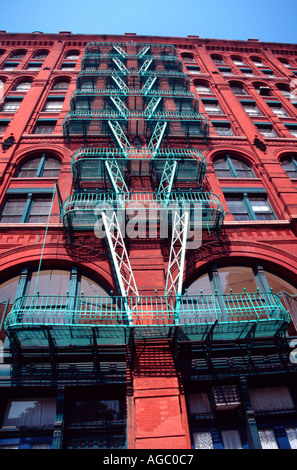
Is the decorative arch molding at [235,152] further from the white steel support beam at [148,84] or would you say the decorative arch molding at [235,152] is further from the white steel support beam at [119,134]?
the white steel support beam at [148,84]

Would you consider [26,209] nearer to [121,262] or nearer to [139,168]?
[139,168]

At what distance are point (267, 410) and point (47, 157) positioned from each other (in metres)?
14.7

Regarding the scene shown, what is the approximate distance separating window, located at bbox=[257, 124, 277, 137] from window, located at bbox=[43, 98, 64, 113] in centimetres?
1289

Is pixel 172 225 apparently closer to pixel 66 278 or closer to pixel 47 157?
pixel 66 278

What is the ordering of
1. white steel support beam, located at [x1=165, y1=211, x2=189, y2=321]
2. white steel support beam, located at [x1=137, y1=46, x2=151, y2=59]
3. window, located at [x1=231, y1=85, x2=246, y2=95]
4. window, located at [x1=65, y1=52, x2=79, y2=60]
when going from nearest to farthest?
white steel support beam, located at [x1=165, y1=211, x2=189, y2=321] → window, located at [x1=231, y1=85, x2=246, y2=95] → white steel support beam, located at [x1=137, y1=46, x2=151, y2=59] → window, located at [x1=65, y1=52, x2=79, y2=60]

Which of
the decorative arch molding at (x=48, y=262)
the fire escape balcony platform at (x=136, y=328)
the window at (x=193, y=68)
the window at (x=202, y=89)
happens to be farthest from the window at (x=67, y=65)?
the fire escape balcony platform at (x=136, y=328)

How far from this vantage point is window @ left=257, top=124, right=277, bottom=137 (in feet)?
66.9

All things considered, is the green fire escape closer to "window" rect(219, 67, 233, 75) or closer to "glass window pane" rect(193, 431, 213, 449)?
"glass window pane" rect(193, 431, 213, 449)

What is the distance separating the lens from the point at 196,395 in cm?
922

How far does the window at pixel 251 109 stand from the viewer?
22.5 meters

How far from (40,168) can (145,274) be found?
869cm

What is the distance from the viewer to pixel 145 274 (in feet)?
35.4

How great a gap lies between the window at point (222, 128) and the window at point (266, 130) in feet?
6.88

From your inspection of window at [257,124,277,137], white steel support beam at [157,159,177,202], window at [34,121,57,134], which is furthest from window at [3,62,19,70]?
window at [257,124,277,137]
